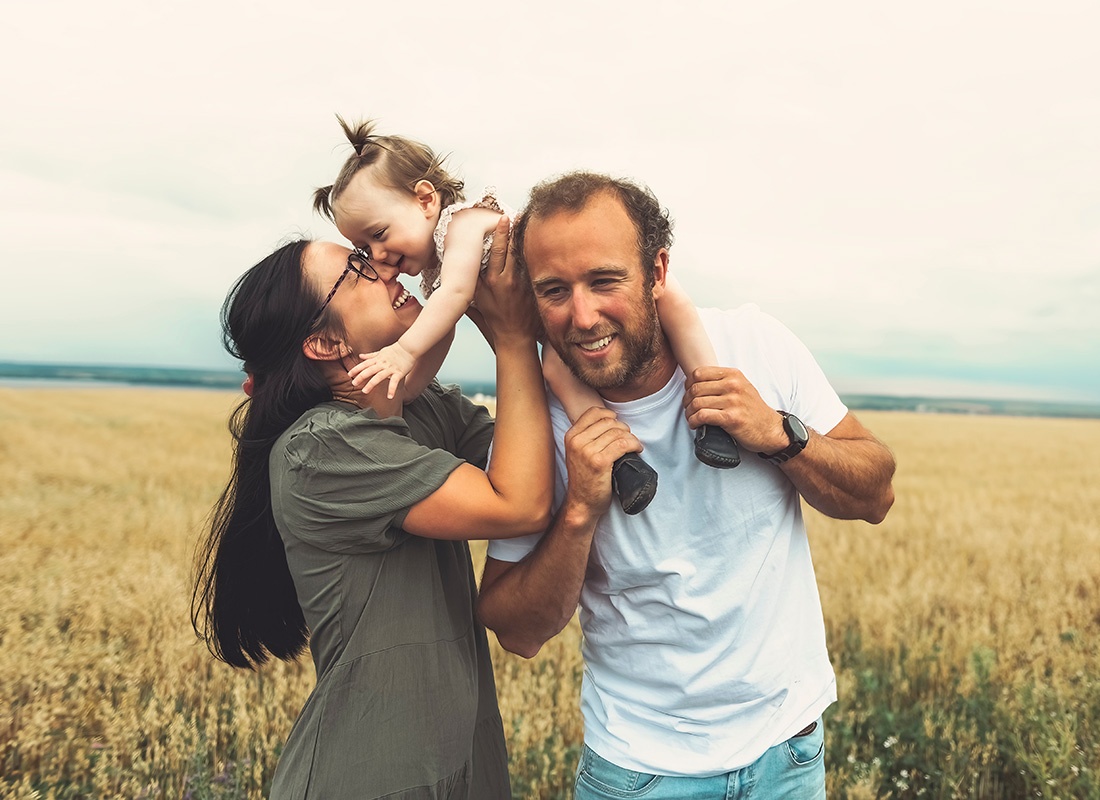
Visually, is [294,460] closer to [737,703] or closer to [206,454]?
[737,703]

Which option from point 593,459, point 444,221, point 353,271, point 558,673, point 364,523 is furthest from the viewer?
point 558,673

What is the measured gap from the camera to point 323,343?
2449 mm

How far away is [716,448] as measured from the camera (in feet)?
7.74

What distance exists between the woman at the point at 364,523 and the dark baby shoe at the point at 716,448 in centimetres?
45

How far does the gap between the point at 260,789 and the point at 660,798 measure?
88.4 inches

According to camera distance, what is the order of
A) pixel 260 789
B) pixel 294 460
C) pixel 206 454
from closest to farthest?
pixel 294 460
pixel 260 789
pixel 206 454

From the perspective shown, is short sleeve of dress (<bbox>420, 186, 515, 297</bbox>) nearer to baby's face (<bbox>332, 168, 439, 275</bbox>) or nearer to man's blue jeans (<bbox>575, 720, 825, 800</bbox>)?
baby's face (<bbox>332, 168, 439, 275</bbox>)

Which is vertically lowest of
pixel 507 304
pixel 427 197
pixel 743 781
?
pixel 743 781

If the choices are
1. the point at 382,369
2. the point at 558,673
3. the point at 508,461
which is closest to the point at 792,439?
the point at 508,461

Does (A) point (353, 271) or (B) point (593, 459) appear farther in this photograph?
(A) point (353, 271)

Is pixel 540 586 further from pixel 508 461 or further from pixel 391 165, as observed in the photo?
pixel 391 165

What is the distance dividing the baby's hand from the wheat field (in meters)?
2.36

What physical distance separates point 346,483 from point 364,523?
0.11m

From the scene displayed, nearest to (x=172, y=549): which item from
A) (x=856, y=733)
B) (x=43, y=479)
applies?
(x=43, y=479)
